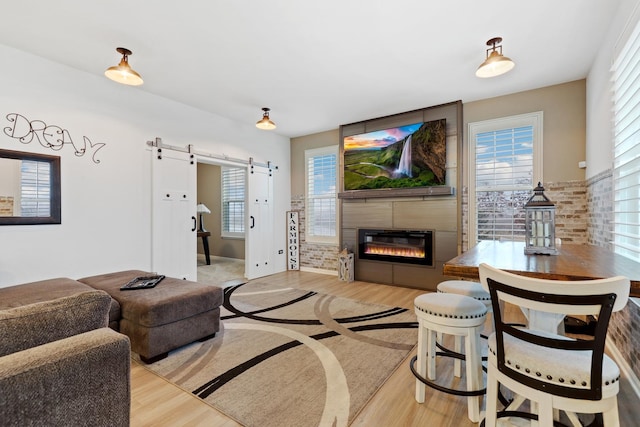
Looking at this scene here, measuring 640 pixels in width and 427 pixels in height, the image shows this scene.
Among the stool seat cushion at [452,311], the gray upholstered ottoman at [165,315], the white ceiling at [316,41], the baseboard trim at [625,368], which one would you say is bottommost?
the baseboard trim at [625,368]

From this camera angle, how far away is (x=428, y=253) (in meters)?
4.63

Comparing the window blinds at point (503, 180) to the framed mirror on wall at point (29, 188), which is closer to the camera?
the framed mirror on wall at point (29, 188)

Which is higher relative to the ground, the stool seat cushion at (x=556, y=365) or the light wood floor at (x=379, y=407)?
the stool seat cushion at (x=556, y=365)

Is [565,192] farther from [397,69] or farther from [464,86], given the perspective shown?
[397,69]

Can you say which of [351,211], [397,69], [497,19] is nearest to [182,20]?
[397,69]

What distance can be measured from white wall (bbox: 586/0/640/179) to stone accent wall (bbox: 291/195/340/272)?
3.92 meters

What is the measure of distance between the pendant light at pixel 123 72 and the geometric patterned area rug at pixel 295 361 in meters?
2.67

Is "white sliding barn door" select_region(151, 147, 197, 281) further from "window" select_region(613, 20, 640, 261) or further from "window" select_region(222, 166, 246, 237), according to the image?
"window" select_region(613, 20, 640, 261)

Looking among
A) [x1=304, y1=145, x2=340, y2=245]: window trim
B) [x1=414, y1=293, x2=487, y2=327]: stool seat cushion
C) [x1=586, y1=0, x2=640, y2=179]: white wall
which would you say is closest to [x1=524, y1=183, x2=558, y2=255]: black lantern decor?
[x1=414, y1=293, x2=487, y2=327]: stool seat cushion

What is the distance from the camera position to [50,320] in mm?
1140

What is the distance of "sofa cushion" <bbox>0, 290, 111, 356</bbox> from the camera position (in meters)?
1.05

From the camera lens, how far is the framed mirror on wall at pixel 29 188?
2.89 meters

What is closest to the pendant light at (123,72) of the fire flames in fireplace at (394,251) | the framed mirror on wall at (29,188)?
the framed mirror on wall at (29,188)

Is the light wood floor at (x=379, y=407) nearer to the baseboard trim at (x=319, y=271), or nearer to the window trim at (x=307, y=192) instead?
the baseboard trim at (x=319, y=271)
